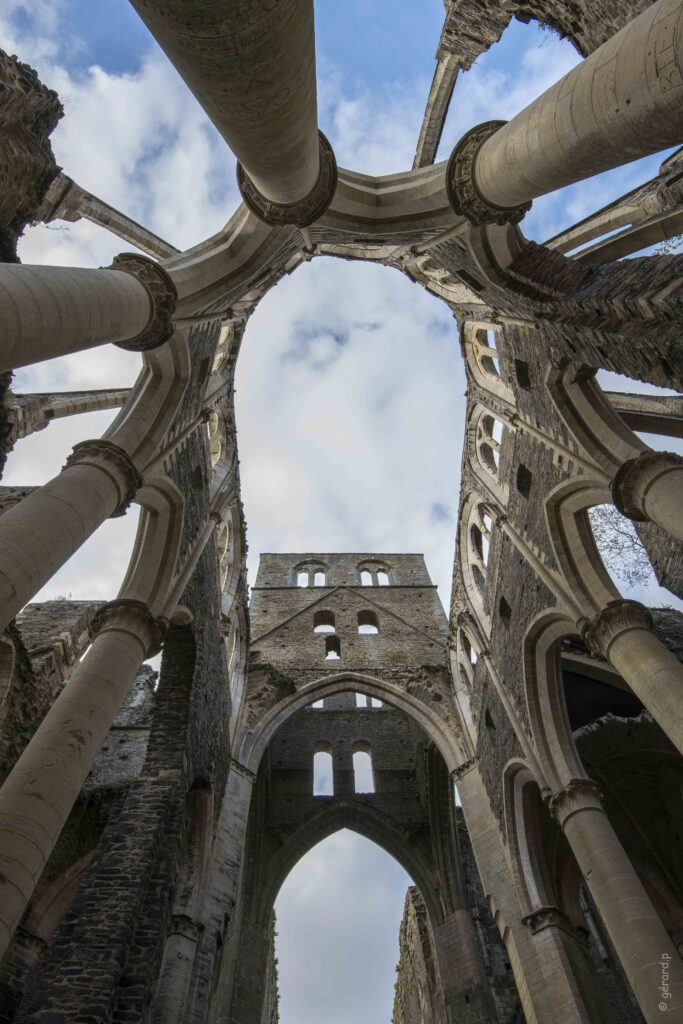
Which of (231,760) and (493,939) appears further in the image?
(493,939)

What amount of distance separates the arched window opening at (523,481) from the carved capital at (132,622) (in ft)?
19.3

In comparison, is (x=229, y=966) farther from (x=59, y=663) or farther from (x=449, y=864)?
(x=59, y=663)

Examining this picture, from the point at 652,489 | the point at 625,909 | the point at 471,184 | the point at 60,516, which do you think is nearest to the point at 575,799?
the point at 625,909

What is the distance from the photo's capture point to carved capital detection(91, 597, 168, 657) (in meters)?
6.58

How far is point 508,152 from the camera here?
474cm

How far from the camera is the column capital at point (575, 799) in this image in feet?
25.0

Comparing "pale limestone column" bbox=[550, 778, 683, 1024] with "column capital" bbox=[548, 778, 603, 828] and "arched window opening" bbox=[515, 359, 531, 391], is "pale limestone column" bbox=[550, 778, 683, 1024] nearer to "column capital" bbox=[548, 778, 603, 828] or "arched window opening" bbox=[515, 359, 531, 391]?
"column capital" bbox=[548, 778, 603, 828]

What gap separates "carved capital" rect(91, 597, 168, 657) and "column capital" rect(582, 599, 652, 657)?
4818 mm

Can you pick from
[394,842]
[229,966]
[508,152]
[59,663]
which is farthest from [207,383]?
[394,842]

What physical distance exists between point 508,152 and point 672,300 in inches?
78.1

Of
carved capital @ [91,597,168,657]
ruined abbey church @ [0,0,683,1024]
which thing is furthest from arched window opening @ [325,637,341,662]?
carved capital @ [91,597,168,657]

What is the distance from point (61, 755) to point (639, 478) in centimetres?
552

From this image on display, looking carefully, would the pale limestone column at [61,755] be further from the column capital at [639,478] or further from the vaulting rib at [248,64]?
the column capital at [639,478]

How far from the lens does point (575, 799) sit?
7723 millimetres
